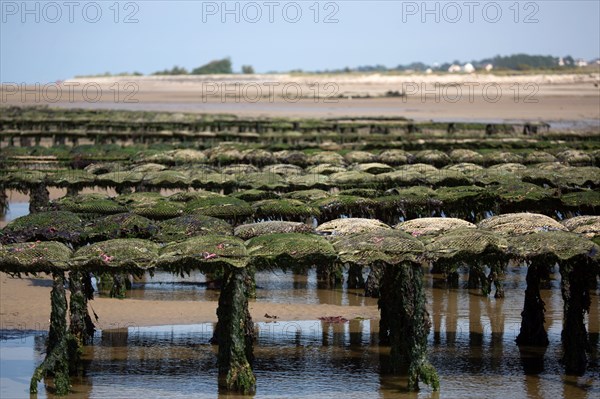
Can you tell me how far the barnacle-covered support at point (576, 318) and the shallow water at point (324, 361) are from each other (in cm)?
27

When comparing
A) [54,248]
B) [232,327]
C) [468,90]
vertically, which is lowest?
[232,327]

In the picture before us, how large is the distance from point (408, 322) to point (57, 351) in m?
5.88

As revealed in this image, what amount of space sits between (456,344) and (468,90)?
8808 centimetres

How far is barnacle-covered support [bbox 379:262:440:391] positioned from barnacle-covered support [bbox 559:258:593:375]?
252 cm

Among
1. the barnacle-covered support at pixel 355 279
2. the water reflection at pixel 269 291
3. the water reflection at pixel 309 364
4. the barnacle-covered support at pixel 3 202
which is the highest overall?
the barnacle-covered support at pixel 3 202

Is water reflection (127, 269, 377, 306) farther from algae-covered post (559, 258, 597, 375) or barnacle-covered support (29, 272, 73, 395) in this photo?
barnacle-covered support (29, 272, 73, 395)

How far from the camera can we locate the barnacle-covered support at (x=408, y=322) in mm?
17656

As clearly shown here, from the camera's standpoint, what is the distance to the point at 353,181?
3192 centimetres

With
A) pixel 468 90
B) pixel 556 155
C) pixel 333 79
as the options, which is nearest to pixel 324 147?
pixel 556 155

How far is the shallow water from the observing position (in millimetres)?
17719

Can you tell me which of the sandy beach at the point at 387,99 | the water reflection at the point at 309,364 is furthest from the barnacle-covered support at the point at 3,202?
the water reflection at the point at 309,364

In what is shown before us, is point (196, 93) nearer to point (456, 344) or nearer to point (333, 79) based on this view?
point (333, 79)

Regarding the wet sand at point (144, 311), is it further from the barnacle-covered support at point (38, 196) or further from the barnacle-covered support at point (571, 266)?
the barnacle-covered support at point (38, 196)

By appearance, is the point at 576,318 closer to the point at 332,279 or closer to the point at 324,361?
the point at 324,361
